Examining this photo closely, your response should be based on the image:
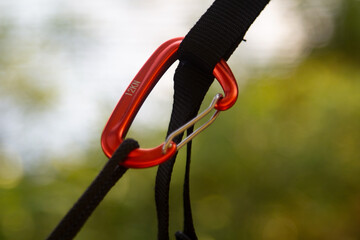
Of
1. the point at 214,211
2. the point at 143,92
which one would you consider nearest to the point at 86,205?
the point at 143,92

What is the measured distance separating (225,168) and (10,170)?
71cm

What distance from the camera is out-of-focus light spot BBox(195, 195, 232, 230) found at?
1580mm

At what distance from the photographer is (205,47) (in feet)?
1.39

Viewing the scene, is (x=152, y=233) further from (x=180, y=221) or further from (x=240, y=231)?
(x=240, y=231)

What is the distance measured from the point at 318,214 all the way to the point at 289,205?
98 mm

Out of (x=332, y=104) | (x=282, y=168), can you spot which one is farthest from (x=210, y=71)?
(x=332, y=104)

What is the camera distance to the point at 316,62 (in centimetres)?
195

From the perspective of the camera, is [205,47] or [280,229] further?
[280,229]

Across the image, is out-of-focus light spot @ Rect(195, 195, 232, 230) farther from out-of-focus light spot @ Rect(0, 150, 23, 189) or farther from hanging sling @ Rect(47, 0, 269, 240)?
hanging sling @ Rect(47, 0, 269, 240)

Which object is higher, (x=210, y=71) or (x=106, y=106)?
(x=210, y=71)

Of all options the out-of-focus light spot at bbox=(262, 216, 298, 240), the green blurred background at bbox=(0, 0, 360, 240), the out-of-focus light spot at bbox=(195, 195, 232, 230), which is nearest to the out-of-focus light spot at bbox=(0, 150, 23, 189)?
the green blurred background at bbox=(0, 0, 360, 240)

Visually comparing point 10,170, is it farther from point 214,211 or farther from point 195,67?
point 195,67

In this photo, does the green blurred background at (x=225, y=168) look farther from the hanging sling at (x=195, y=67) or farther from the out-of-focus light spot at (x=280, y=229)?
the hanging sling at (x=195, y=67)

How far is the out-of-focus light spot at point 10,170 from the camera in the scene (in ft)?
5.19
